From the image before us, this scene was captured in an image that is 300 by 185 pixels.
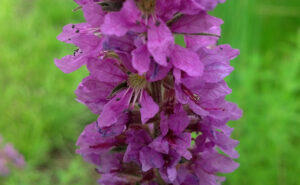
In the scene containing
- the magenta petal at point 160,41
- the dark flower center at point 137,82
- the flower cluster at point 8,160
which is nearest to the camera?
the magenta petal at point 160,41

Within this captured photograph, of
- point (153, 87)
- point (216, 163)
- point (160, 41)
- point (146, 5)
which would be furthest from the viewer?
point (216, 163)

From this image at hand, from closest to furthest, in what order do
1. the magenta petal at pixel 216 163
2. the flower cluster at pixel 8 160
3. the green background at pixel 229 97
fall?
the magenta petal at pixel 216 163, the green background at pixel 229 97, the flower cluster at pixel 8 160

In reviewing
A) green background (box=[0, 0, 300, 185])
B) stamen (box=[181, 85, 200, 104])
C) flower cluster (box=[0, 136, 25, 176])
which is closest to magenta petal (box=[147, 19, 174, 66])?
stamen (box=[181, 85, 200, 104])

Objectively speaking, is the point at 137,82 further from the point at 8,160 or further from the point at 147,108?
the point at 8,160

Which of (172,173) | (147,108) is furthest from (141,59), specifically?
(172,173)

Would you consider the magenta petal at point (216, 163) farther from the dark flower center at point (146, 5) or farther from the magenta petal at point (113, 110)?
the dark flower center at point (146, 5)

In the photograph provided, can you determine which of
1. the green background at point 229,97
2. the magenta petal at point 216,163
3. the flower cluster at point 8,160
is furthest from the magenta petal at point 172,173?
the flower cluster at point 8,160
